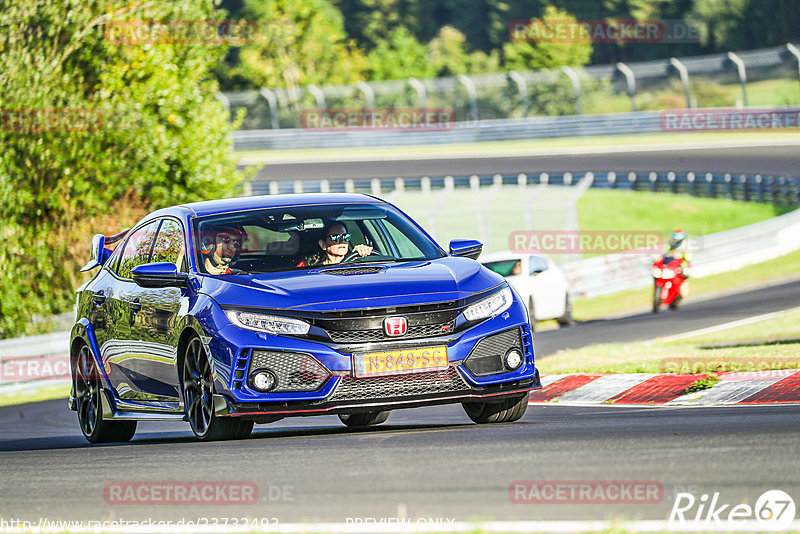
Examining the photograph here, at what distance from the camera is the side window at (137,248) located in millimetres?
9805

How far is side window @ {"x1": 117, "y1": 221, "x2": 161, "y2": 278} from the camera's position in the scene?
32.2ft

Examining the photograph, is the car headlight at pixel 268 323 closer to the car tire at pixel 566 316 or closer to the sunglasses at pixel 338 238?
the sunglasses at pixel 338 238

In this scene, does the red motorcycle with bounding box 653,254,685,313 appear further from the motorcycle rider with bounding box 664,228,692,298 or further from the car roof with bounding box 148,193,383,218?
the car roof with bounding box 148,193,383,218

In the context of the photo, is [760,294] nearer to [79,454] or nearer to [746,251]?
[746,251]

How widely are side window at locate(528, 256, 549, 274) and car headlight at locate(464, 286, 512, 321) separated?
14.6m

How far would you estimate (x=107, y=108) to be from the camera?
972 inches

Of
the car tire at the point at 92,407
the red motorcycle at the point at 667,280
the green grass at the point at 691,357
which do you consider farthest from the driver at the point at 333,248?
the red motorcycle at the point at 667,280

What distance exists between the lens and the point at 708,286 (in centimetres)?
3027

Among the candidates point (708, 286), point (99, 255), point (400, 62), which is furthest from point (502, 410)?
point (400, 62)

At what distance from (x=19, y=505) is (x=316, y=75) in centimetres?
7472

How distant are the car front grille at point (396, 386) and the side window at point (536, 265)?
15.1 meters

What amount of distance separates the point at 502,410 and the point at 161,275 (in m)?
2.43

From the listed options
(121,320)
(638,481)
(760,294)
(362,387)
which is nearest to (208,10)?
(760,294)

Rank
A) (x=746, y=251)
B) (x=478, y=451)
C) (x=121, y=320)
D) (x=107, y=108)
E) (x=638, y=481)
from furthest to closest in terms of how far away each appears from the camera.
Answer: (x=746, y=251) < (x=107, y=108) < (x=121, y=320) < (x=478, y=451) < (x=638, y=481)
